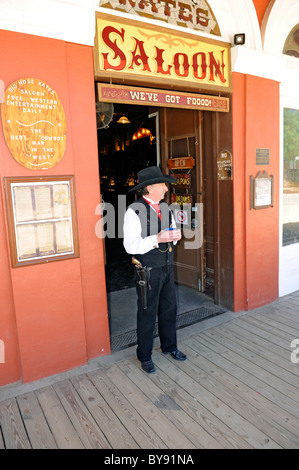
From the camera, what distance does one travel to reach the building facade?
2.79 m

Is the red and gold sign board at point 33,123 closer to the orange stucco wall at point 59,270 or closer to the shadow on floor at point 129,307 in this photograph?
the orange stucco wall at point 59,270

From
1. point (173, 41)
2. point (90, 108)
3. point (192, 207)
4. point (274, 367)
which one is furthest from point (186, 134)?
point (274, 367)

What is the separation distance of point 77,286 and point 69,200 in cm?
79

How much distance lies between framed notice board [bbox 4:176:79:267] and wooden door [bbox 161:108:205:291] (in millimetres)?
2264

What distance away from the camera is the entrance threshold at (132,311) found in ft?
12.5

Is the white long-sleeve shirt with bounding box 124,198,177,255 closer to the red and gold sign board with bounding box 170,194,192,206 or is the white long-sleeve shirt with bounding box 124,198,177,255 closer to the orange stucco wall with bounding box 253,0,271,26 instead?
the red and gold sign board with bounding box 170,194,192,206

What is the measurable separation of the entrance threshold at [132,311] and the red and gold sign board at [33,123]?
2039 millimetres

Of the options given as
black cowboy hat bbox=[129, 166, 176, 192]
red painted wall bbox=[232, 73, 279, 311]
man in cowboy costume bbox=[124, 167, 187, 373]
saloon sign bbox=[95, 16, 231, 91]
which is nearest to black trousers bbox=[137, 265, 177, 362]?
man in cowboy costume bbox=[124, 167, 187, 373]

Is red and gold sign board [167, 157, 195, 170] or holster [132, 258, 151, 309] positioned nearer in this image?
holster [132, 258, 151, 309]

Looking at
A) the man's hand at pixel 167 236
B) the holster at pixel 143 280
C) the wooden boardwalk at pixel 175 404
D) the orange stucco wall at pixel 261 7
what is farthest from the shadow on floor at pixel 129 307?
the orange stucco wall at pixel 261 7

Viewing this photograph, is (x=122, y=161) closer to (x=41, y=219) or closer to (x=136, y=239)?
(x=41, y=219)

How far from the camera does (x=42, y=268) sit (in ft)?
9.71

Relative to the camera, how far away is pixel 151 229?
2.99m

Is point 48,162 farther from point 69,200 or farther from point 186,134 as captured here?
point 186,134
